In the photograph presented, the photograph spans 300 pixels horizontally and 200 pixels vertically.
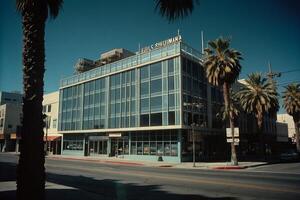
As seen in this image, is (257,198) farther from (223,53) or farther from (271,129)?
(271,129)

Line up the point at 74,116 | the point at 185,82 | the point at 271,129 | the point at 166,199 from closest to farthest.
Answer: the point at 166,199 < the point at 185,82 < the point at 74,116 < the point at 271,129

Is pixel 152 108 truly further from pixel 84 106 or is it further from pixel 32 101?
pixel 32 101

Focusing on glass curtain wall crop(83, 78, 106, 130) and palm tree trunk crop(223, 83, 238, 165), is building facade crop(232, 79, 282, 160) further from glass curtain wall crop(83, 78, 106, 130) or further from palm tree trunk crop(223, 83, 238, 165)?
glass curtain wall crop(83, 78, 106, 130)

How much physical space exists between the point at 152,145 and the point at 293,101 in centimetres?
2827

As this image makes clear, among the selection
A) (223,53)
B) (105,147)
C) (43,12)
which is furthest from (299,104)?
(43,12)

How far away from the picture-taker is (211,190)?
1329 cm

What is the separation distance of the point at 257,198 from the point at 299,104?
147 feet

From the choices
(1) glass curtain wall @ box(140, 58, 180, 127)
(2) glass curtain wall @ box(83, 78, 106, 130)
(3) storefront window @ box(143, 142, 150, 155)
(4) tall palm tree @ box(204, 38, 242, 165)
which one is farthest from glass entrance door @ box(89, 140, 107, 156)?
(4) tall palm tree @ box(204, 38, 242, 165)

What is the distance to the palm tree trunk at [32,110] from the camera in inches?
273

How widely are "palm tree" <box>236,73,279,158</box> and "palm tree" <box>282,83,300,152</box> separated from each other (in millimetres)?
6565

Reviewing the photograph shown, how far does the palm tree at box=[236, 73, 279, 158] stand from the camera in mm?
43594

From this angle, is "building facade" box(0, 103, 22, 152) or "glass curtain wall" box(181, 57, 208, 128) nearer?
"glass curtain wall" box(181, 57, 208, 128)

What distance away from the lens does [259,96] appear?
4391cm

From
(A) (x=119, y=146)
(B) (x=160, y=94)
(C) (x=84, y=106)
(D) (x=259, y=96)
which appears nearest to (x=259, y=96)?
(D) (x=259, y=96)
